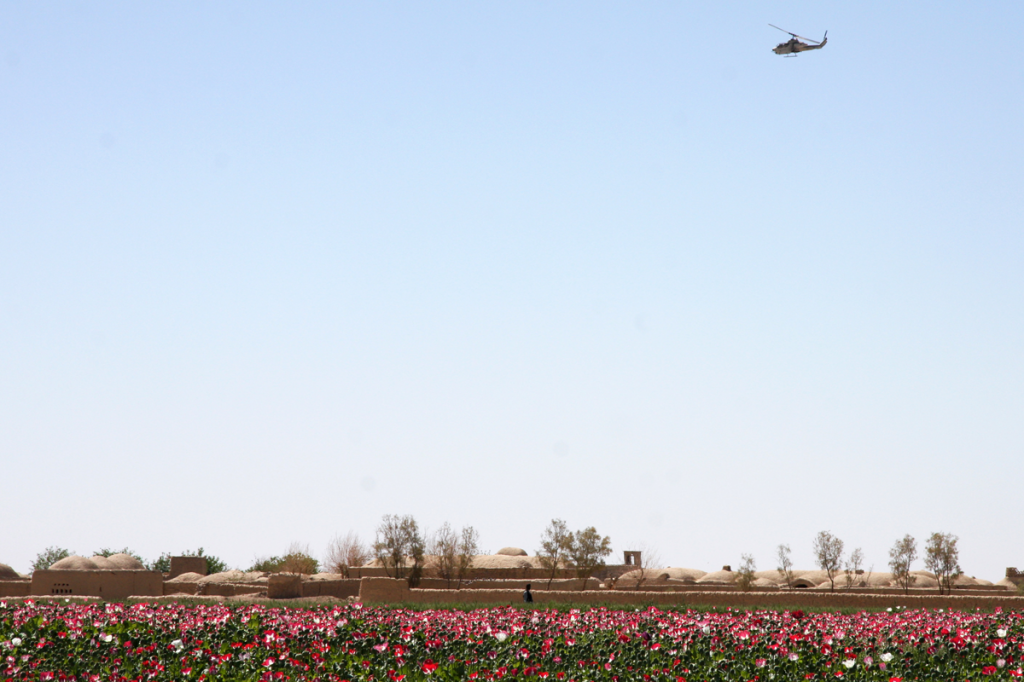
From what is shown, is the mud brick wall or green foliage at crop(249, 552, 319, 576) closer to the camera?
the mud brick wall

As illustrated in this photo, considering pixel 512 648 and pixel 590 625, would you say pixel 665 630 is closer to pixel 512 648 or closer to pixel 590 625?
pixel 590 625

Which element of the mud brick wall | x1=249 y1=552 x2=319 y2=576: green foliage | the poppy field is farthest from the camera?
x1=249 y1=552 x2=319 y2=576: green foliage

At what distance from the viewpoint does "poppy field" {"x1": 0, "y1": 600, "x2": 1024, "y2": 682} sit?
1149 centimetres

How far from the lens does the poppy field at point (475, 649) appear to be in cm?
1149

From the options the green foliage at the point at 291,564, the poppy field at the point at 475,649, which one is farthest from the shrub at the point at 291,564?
the poppy field at the point at 475,649

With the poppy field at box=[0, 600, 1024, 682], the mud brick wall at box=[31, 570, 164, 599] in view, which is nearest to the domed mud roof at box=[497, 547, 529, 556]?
the mud brick wall at box=[31, 570, 164, 599]

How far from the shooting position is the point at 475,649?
12992 millimetres

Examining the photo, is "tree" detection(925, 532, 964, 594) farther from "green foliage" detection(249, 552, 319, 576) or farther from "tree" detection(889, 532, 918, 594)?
"green foliage" detection(249, 552, 319, 576)

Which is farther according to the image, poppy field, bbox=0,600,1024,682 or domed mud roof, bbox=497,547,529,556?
domed mud roof, bbox=497,547,529,556

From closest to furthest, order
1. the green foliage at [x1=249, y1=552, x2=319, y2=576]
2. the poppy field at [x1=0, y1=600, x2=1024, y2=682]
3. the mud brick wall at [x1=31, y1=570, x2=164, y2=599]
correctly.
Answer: the poppy field at [x1=0, y1=600, x2=1024, y2=682]
the mud brick wall at [x1=31, y1=570, x2=164, y2=599]
the green foliage at [x1=249, y1=552, x2=319, y2=576]

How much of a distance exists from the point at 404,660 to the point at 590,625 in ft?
13.4

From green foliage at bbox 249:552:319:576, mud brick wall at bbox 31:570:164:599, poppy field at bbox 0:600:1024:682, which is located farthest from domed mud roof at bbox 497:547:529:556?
poppy field at bbox 0:600:1024:682

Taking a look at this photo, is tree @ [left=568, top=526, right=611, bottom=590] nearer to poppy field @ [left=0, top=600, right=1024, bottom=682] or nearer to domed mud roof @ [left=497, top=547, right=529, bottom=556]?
domed mud roof @ [left=497, top=547, right=529, bottom=556]

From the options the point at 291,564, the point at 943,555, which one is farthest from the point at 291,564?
the point at 943,555
